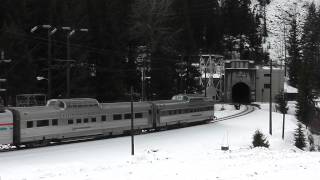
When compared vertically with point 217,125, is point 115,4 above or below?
above

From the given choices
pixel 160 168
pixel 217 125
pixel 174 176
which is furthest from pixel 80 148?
pixel 217 125

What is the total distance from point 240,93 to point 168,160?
79682 millimetres

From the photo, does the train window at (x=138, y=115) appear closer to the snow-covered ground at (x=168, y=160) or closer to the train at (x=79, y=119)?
the train at (x=79, y=119)

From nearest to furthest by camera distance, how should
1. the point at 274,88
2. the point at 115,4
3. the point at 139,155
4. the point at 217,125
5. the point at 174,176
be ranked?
1. the point at 174,176
2. the point at 139,155
3. the point at 217,125
4. the point at 115,4
5. the point at 274,88

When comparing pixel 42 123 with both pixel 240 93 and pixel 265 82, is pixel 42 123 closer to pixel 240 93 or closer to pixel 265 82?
pixel 265 82

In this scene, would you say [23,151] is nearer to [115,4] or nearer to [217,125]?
[217,125]

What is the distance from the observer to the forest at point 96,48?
55.3m

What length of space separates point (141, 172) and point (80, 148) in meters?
13.4

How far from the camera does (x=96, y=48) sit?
6762cm

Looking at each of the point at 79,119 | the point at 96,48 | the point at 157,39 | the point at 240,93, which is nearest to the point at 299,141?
the point at 79,119

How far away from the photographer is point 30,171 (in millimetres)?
24188

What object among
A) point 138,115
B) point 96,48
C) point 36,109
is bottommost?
point 138,115

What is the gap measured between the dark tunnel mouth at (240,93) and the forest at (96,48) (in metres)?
13.3

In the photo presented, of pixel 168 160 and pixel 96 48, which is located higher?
pixel 96 48
